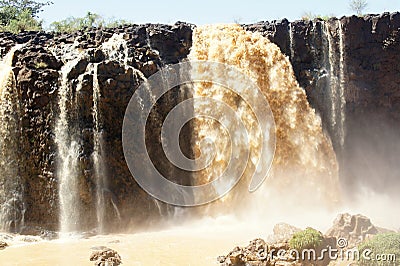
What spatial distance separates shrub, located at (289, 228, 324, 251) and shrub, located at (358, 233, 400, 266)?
0.94 meters

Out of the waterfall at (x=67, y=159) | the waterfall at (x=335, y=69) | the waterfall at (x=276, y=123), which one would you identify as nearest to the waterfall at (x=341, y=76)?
the waterfall at (x=335, y=69)

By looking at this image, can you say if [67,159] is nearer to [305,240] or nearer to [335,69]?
[305,240]

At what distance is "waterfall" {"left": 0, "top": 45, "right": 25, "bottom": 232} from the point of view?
13.2 m

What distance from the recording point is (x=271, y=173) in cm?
1435

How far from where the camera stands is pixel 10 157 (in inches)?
524

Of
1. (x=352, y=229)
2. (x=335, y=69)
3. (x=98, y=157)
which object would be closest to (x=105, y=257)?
(x=98, y=157)

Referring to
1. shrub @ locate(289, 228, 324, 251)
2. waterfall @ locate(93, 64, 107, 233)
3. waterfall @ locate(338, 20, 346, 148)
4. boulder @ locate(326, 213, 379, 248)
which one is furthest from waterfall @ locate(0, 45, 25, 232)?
waterfall @ locate(338, 20, 346, 148)

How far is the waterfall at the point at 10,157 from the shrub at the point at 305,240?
7.66 metres

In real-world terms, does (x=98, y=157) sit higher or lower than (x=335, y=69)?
lower

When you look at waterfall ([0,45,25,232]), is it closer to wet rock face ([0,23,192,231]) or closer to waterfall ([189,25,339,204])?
wet rock face ([0,23,192,231])

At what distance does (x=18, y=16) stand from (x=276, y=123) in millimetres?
12392

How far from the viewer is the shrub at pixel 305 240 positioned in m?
9.69

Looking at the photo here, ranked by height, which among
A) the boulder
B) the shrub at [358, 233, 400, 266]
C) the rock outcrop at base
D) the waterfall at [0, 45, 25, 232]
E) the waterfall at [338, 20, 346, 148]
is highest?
the waterfall at [338, 20, 346, 148]

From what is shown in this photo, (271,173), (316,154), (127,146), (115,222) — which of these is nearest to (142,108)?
(127,146)
